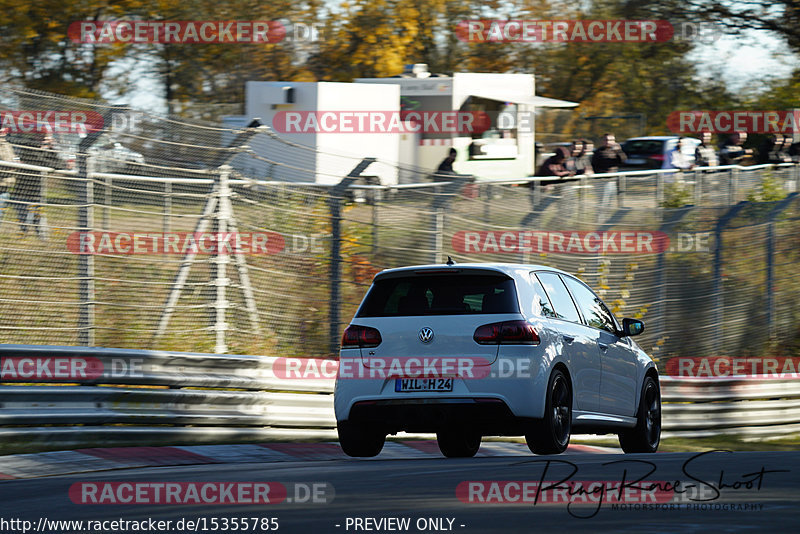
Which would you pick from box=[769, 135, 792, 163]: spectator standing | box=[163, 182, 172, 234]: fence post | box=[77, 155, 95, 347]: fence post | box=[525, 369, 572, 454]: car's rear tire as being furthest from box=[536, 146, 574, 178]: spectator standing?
box=[525, 369, 572, 454]: car's rear tire

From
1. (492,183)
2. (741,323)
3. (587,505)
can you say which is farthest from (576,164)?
(587,505)

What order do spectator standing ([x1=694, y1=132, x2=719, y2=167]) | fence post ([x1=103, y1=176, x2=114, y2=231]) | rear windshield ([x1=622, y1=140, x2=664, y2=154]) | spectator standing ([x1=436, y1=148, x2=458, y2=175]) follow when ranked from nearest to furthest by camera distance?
fence post ([x1=103, y1=176, x2=114, y2=231]) → spectator standing ([x1=436, y1=148, x2=458, y2=175]) → spectator standing ([x1=694, y1=132, x2=719, y2=167]) → rear windshield ([x1=622, y1=140, x2=664, y2=154])

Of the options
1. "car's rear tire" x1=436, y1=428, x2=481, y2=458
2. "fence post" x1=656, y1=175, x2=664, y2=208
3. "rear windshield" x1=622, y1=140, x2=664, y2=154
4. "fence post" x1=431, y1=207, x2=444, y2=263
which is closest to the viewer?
"car's rear tire" x1=436, y1=428, x2=481, y2=458

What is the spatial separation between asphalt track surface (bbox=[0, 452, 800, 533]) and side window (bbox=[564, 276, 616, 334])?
172 centimetres

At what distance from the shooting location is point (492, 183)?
56.2ft

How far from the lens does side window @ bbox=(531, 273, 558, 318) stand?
34.0 feet

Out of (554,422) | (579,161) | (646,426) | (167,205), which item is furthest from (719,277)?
(554,422)

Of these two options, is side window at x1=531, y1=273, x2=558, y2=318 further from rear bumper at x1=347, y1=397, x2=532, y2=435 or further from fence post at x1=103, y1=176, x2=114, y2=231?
fence post at x1=103, y1=176, x2=114, y2=231

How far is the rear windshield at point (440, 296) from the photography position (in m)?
10.1

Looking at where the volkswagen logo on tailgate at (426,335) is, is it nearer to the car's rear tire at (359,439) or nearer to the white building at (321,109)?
the car's rear tire at (359,439)

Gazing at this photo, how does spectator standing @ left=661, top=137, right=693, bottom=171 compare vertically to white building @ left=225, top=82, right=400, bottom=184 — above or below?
below

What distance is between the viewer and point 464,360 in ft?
32.9

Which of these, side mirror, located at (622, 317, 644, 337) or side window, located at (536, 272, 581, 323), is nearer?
side window, located at (536, 272, 581, 323)

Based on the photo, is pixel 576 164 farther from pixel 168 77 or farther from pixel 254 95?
pixel 168 77
